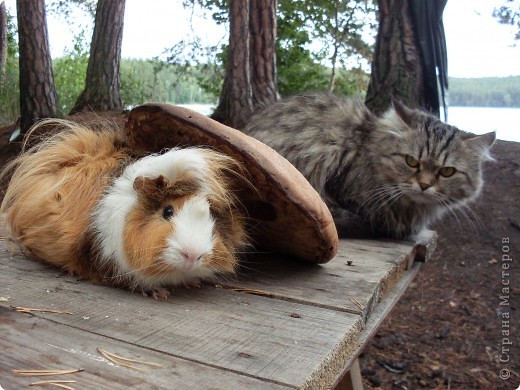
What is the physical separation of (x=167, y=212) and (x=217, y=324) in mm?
333

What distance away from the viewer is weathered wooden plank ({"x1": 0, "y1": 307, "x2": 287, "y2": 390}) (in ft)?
2.85

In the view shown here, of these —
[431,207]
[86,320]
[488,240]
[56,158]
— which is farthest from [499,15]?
[86,320]

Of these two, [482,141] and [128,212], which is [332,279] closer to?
[128,212]

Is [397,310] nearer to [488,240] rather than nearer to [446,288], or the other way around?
[446,288]

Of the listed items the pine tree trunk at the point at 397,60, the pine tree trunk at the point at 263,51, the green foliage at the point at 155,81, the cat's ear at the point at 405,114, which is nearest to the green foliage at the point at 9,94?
the green foliage at the point at 155,81

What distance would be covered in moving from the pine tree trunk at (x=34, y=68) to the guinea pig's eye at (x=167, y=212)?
3597 millimetres

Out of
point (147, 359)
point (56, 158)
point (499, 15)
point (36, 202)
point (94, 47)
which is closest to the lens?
point (147, 359)

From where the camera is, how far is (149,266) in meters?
1.25

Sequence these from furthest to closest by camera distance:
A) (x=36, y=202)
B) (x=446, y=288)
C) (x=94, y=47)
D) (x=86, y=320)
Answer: (x=94, y=47) → (x=446, y=288) → (x=36, y=202) → (x=86, y=320)

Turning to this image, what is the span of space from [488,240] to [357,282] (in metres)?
2.67

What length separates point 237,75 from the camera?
4.22m

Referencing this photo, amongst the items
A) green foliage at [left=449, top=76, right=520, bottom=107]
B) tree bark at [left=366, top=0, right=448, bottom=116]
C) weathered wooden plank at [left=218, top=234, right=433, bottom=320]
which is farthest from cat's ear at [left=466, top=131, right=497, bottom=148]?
tree bark at [left=366, top=0, right=448, bottom=116]

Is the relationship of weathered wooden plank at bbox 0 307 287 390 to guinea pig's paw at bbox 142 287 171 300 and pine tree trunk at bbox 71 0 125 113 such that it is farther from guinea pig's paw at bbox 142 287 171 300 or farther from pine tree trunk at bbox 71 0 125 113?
pine tree trunk at bbox 71 0 125 113

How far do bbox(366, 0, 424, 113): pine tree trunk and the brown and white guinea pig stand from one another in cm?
250
